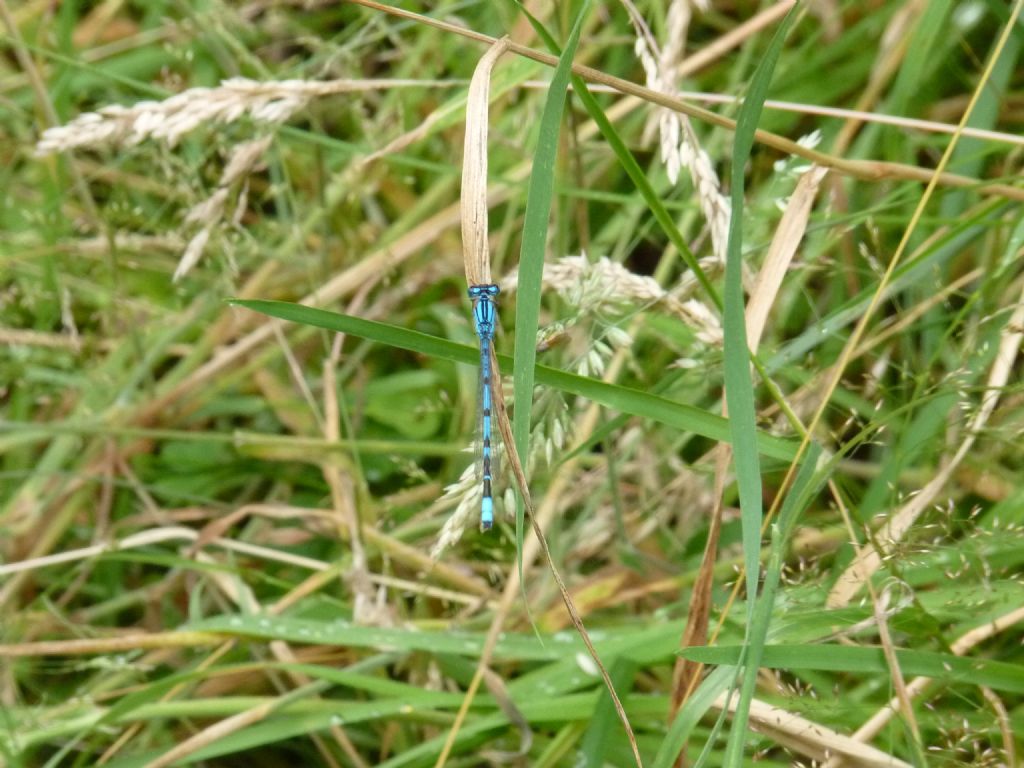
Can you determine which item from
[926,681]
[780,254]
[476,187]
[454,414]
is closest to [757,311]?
[780,254]

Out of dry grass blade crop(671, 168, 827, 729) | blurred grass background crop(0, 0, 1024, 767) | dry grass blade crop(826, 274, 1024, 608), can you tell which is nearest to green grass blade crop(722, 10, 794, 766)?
blurred grass background crop(0, 0, 1024, 767)

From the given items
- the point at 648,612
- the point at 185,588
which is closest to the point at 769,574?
the point at 648,612

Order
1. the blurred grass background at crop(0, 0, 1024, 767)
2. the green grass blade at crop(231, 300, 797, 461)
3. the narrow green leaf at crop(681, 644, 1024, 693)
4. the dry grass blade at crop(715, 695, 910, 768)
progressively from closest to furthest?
the green grass blade at crop(231, 300, 797, 461)
the narrow green leaf at crop(681, 644, 1024, 693)
the dry grass blade at crop(715, 695, 910, 768)
the blurred grass background at crop(0, 0, 1024, 767)

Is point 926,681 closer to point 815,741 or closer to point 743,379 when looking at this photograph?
point 815,741

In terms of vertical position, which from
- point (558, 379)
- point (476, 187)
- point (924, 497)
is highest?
point (476, 187)

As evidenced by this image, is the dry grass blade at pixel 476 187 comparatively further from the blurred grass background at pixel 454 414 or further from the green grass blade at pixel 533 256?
the blurred grass background at pixel 454 414

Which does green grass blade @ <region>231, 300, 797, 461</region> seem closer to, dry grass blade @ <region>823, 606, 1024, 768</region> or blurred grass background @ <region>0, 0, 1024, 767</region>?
blurred grass background @ <region>0, 0, 1024, 767</region>
